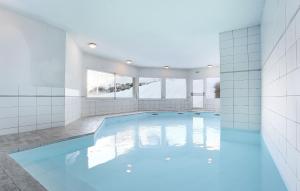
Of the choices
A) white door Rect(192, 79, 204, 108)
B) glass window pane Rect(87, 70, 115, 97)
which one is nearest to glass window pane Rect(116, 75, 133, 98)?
glass window pane Rect(87, 70, 115, 97)

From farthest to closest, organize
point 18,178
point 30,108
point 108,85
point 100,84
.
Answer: point 108,85
point 100,84
point 30,108
point 18,178

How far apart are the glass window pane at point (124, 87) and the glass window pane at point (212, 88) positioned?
14.1 feet

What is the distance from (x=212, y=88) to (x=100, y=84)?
6.15m

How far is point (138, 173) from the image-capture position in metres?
2.32

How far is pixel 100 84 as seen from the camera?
8.48m

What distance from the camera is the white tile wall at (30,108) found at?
3729mm

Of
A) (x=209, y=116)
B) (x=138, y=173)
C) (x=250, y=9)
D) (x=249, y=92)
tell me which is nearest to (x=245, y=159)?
(x=138, y=173)

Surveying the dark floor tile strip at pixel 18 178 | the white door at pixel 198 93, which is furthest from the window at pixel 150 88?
the dark floor tile strip at pixel 18 178

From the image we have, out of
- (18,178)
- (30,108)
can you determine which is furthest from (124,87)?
(18,178)

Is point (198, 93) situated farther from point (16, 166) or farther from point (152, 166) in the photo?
point (16, 166)

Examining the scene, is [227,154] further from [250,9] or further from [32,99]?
[32,99]

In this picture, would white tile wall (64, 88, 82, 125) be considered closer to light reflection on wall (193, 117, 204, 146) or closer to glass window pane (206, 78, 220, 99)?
light reflection on wall (193, 117, 204, 146)

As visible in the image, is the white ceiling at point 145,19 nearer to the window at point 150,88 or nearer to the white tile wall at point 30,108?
the white tile wall at point 30,108

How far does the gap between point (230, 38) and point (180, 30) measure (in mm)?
1310
